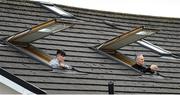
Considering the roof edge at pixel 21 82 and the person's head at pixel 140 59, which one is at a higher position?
the roof edge at pixel 21 82

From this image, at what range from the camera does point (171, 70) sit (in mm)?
16453

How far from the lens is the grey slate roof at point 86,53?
45.0ft

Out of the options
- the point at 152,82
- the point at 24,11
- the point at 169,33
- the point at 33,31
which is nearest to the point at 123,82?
the point at 152,82

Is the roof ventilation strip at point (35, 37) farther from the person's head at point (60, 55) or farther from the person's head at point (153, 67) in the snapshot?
the person's head at point (153, 67)

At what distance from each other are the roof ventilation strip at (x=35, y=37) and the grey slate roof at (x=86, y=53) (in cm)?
22

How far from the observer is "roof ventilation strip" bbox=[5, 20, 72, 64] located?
561 inches

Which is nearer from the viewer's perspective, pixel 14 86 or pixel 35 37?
pixel 14 86

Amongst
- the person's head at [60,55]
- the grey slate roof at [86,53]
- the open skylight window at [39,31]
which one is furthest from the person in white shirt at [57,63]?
the open skylight window at [39,31]

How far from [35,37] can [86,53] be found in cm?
136

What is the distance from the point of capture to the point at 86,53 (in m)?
15.7

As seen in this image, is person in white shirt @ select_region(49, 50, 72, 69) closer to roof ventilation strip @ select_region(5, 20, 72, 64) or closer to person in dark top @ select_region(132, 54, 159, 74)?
roof ventilation strip @ select_region(5, 20, 72, 64)

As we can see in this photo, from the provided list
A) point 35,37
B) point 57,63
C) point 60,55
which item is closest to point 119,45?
point 35,37

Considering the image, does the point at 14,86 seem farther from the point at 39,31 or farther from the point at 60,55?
the point at 39,31

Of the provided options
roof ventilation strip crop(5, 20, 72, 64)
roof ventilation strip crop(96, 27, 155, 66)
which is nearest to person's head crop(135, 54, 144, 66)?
roof ventilation strip crop(96, 27, 155, 66)
